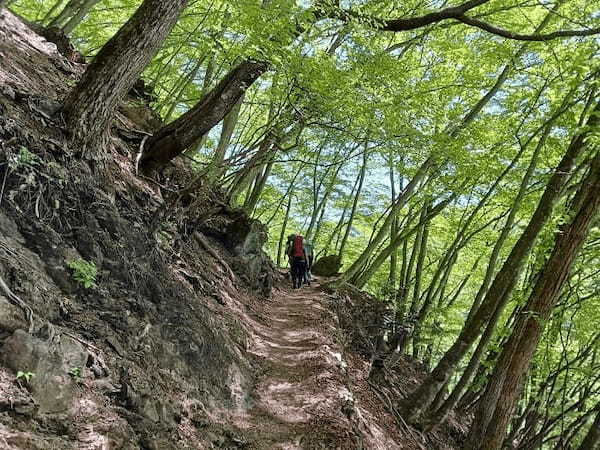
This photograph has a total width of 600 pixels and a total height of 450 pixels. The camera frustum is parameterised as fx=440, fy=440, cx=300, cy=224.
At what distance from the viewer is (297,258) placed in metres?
13.4

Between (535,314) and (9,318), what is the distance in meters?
5.29

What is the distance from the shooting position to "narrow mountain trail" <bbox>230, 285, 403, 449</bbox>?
5059 mm

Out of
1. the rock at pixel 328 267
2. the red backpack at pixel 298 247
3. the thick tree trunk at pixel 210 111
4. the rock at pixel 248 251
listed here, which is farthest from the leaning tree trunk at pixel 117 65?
the rock at pixel 328 267

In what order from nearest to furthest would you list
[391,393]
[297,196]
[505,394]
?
[505,394]
[391,393]
[297,196]

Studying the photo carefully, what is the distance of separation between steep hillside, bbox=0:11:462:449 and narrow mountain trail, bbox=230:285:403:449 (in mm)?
26

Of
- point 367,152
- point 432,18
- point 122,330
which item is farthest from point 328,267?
point 122,330

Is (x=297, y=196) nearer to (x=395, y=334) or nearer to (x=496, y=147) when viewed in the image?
(x=395, y=334)

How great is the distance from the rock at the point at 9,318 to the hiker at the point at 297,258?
10089mm

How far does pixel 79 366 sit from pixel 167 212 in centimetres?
326

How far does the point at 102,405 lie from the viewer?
3.33 meters

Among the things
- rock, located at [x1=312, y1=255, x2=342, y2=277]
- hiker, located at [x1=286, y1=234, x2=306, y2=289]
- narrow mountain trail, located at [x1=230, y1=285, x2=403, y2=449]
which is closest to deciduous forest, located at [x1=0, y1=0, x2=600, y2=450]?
narrow mountain trail, located at [x1=230, y1=285, x2=403, y2=449]

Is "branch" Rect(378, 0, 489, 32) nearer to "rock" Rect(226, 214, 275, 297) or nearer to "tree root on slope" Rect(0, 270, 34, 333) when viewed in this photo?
"tree root on slope" Rect(0, 270, 34, 333)

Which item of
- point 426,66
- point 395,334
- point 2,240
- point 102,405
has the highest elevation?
point 426,66

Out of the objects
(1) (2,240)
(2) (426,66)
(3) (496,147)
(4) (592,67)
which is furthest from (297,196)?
(1) (2,240)
